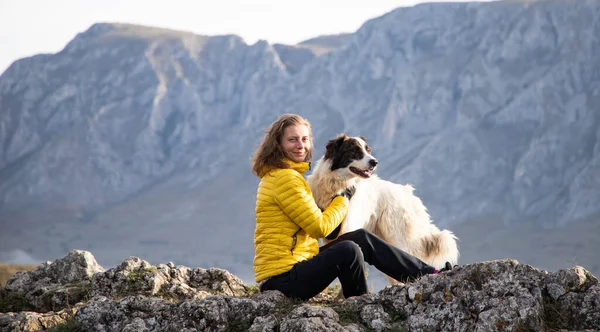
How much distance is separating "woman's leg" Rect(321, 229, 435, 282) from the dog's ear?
2.04 meters

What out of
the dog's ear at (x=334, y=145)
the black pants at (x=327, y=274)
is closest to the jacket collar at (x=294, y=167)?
the black pants at (x=327, y=274)

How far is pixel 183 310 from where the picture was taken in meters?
7.54

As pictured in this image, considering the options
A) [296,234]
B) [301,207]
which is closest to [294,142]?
[301,207]

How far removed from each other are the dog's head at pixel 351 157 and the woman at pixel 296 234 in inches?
67.6

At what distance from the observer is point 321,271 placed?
8.03 m

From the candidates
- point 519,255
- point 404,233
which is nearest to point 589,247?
point 519,255

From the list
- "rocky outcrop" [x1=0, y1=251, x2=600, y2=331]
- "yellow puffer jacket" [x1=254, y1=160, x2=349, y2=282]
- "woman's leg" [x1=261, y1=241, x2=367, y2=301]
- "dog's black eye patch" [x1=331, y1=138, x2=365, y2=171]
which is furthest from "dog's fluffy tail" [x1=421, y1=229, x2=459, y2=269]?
"rocky outcrop" [x1=0, y1=251, x2=600, y2=331]

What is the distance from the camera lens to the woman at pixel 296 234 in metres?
8.02

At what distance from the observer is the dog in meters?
10.2

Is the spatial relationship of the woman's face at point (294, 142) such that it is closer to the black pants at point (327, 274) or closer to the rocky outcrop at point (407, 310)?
the black pants at point (327, 274)

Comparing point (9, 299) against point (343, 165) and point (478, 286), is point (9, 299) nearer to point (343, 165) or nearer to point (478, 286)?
point (343, 165)

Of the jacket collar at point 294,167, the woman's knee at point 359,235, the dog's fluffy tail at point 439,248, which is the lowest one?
the woman's knee at point 359,235

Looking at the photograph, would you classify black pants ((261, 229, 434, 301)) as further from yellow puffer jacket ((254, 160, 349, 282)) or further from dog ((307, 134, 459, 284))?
dog ((307, 134, 459, 284))

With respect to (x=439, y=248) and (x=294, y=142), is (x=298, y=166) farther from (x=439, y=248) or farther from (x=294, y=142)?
(x=439, y=248)
